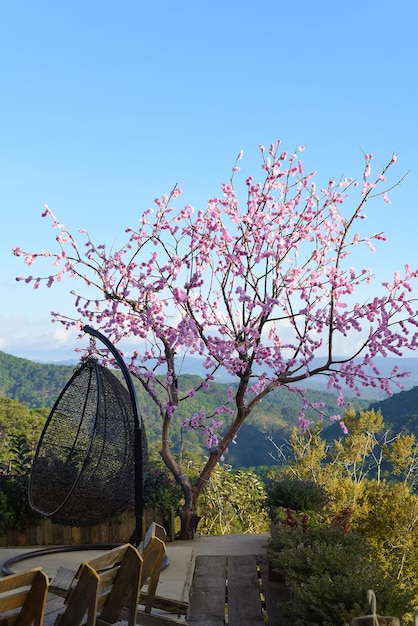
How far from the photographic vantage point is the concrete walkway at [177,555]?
215 inches

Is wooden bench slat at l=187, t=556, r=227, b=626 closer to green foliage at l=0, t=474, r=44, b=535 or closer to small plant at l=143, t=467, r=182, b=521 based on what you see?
small plant at l=143, t=467, r=182, b=521

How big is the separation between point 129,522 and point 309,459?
226 inches

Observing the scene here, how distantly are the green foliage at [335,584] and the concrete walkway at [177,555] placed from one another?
0.92 meters

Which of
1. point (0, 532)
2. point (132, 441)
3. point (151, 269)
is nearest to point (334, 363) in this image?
point (151, 269)

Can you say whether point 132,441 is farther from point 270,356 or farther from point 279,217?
point 279,217

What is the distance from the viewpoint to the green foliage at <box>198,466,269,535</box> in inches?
426

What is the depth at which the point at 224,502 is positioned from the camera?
11.0m

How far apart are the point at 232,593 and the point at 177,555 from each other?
1.31m

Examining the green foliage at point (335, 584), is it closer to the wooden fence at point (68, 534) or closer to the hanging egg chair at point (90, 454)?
the hanging egg chair at point (90, 454)

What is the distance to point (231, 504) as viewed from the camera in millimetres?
11086

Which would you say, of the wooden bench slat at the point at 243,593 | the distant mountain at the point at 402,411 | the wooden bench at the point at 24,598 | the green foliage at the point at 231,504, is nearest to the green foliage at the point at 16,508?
the wooden bench slat at the point at 243,593

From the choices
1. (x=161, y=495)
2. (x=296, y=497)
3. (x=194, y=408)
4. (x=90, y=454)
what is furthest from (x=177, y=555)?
(x=194, y=408)

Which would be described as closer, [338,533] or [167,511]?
[338,533]

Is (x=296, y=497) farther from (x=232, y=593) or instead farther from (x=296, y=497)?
(x=232, y=593)
